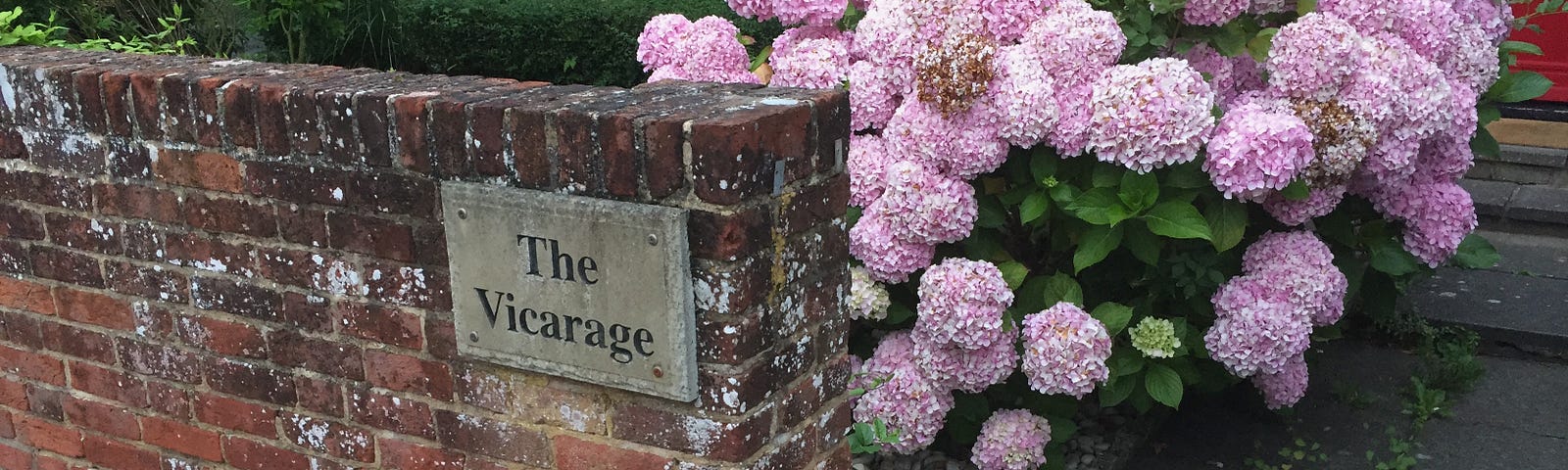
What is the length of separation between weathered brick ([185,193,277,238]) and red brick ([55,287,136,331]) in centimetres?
34

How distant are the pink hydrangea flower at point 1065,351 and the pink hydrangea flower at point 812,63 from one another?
86 centimetres

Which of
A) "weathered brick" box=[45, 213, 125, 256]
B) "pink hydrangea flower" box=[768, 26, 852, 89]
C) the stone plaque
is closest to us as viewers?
the stone plaque

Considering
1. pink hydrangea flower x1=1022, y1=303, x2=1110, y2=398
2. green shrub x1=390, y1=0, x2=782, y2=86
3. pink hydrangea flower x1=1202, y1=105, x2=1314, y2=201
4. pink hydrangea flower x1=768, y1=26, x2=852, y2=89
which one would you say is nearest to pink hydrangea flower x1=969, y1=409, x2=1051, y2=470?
pink hydrangea flower x1=1022, y1=303, x2=1110, y2=398

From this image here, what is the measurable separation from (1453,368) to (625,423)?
313 centimetres

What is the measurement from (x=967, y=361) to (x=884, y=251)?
0.35 metres

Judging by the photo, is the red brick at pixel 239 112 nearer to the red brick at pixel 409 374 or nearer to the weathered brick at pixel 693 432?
the red brick at pixel 409 374

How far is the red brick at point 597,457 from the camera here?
2.02 meters

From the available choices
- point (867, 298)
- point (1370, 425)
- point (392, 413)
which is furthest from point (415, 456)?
point (1370, 425)

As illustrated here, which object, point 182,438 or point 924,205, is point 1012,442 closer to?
point 924,205

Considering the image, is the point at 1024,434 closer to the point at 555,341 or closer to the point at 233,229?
the point at 555,341

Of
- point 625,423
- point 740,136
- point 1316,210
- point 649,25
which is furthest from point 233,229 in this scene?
point 1316,210

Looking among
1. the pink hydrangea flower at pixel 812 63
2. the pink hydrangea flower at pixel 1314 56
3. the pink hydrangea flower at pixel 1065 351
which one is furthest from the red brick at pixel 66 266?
the pink hydrangea flower at pixel 1314 56

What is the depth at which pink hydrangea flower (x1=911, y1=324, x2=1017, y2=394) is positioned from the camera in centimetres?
314

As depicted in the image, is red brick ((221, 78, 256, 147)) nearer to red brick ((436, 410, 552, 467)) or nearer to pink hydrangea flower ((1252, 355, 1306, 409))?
red brick ((436, 410, 552, 467))
